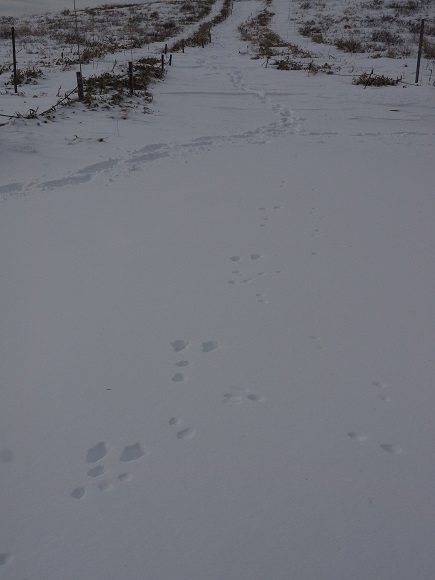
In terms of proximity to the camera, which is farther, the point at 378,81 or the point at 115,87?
the point at 378,81

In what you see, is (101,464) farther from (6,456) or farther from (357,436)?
(357,436)

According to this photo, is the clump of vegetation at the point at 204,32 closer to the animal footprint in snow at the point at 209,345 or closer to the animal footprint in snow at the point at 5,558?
the animal footprint in snow at the point at 209,345

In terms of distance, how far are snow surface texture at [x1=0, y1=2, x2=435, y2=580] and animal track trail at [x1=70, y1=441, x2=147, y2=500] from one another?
12mm

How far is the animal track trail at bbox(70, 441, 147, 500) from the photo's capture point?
98.5 inches

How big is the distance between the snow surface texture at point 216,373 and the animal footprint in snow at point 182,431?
0.03 m

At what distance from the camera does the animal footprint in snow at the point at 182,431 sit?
2.84 metres

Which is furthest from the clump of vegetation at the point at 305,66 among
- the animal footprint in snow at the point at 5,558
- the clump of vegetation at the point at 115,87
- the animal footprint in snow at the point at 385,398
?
the animal footprint in snow at the point at 5,558

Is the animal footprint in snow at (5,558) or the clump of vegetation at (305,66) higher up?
the clump of vegetation at (305,66)

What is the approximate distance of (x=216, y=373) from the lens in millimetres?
3350

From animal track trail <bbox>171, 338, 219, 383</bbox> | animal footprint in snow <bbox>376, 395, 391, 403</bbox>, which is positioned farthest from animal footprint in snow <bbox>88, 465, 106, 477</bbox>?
Result: animal footprint in snow <bbox>376, 395, 391, 403</bbox>

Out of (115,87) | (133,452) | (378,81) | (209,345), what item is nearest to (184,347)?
(209,345)

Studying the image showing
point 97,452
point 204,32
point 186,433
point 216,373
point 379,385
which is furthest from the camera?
point 204,32

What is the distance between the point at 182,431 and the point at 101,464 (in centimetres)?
52

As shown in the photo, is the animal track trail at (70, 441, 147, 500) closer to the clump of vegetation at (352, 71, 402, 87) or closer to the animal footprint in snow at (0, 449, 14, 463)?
the animal footprint in snow at (0, 449, 14, 463)
